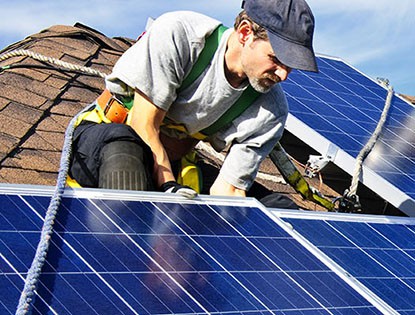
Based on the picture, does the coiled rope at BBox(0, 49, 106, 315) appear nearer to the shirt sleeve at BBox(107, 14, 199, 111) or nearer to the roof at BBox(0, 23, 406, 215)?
the shirt sleeve at BBox(107, 14, 199, 111)

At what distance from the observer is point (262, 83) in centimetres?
486

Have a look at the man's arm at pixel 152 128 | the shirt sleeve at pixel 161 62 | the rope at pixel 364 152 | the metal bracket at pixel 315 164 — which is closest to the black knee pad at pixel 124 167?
the man's arm at pixel 152 128

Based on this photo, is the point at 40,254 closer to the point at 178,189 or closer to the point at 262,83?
the point at 178,189

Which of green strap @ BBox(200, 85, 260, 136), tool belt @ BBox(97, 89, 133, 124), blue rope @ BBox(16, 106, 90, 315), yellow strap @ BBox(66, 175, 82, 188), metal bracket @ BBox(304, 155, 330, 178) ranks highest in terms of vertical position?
green strap @ BBox(200, 85, 260, 136)

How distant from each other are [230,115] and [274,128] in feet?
0.90

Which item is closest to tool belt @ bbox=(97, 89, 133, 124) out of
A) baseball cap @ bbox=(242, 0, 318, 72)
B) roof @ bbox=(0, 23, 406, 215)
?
roof @ bbox=(0, 23, 406, 215)

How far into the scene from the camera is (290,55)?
4.60 m

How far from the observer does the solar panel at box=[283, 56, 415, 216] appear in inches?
234

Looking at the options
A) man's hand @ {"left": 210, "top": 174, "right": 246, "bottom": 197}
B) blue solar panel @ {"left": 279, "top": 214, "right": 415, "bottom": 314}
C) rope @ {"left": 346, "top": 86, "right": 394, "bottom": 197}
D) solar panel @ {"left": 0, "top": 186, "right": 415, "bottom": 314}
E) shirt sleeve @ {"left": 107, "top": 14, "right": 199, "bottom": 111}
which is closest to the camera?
solar panel @ {"left": 0, "top": 186, "right": 415, "bottom": 314}

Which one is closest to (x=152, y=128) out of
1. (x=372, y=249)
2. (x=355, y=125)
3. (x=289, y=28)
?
(x=289, y=28)

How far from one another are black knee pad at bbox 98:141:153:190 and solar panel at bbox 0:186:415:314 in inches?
16.6

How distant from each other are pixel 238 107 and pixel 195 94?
11.8 inches

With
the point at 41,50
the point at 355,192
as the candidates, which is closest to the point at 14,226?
the point at 355,192

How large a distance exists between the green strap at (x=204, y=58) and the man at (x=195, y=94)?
0.03 meters
